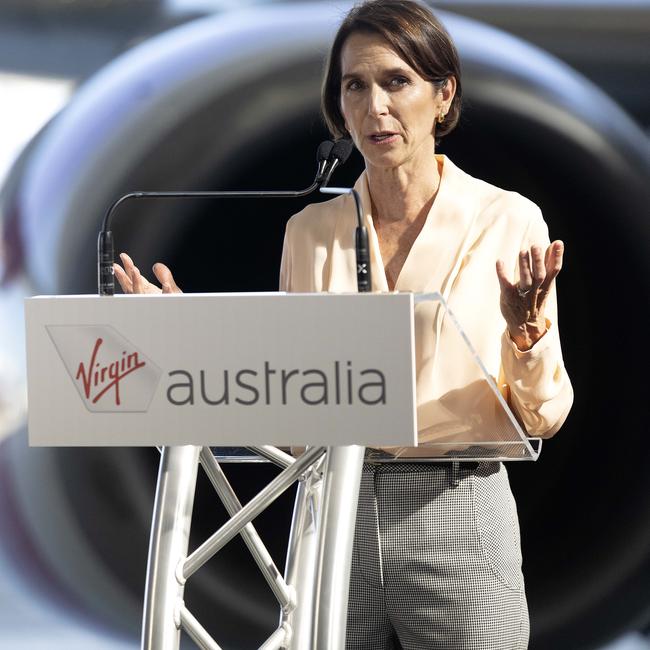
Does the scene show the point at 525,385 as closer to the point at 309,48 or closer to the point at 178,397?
the point at 178,397

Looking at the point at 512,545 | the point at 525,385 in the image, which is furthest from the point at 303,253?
the point at 512,545

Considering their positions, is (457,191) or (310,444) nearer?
(310,444)

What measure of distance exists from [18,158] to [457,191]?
6.29 feet

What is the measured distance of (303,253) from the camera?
4.87ft

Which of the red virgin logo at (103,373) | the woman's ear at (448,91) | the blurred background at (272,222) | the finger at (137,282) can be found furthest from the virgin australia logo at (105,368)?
the blurred background at (272,222)

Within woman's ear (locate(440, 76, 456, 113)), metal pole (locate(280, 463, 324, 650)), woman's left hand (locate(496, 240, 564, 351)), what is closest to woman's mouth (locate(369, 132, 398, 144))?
woman's ear (locate(440, 76, 456, 113))

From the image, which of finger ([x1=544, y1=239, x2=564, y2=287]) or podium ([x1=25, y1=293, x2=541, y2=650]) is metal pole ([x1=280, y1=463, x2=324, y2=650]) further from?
finger ([x1=544, y1=239, x2=564, y2=287])

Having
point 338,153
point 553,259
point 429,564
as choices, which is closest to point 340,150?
point 338,153

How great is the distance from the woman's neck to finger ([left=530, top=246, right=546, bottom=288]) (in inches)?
13.2

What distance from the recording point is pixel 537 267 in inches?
47.4

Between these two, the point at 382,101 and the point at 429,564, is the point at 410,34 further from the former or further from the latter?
the point at 429,564

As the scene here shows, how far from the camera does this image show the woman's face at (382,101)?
4.83ft

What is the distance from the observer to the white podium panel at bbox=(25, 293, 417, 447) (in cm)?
112

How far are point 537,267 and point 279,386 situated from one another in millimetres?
297
